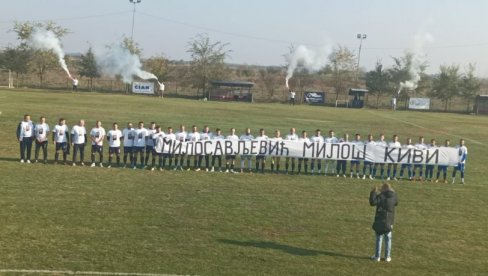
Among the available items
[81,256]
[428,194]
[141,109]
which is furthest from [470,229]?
[141,109]

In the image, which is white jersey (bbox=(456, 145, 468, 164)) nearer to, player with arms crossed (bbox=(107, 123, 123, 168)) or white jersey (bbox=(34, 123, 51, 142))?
player with arms crossed (bbox=(107, 123, 123, 168))

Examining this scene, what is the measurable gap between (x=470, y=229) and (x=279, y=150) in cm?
897

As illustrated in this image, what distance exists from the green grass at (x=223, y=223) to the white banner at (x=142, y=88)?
5084cm

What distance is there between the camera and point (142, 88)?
239ft

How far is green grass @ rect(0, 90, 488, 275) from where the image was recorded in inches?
428

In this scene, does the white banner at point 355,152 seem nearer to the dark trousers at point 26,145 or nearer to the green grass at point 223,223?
the green grass at point 223,223

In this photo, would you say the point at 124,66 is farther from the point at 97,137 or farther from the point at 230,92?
the point at 97,137

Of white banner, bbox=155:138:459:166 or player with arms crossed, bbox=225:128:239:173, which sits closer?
player with arms crossed, bbox=225:128:239:173

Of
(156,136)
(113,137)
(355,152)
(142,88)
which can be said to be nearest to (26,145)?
(113,137)

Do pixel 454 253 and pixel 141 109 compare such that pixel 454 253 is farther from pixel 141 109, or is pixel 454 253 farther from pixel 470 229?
pixel 141 109

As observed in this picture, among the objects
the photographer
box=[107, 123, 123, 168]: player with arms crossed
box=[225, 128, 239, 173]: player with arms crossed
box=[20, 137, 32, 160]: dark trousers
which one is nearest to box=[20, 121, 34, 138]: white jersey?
box=[20, 137, 32, 160]: dark trousers

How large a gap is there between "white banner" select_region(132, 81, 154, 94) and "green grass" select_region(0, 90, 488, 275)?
5084cm

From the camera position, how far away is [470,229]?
1441 cm

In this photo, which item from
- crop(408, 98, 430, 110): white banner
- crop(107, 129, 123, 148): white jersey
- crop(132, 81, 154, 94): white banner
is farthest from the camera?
crop(408, 98, 430, 110): white banner
